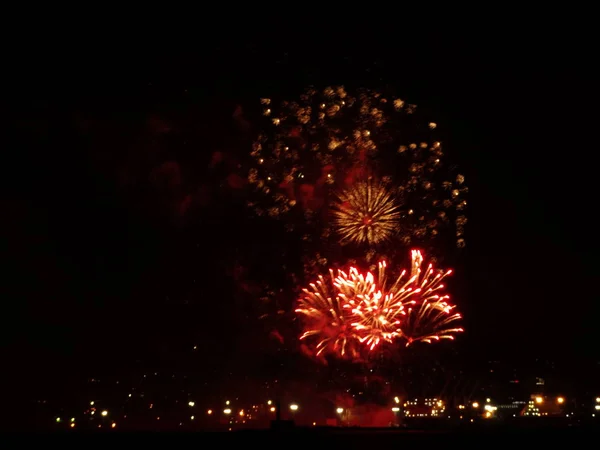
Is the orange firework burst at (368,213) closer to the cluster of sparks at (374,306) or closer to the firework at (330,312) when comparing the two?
the cluster of sparks at (374,306)

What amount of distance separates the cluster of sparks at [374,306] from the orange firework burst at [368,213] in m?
1.12

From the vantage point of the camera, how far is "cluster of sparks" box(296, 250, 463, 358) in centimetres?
2316

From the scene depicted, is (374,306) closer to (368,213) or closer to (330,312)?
(330,312)

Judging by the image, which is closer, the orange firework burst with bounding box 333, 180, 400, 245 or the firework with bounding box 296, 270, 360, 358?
the orange firework burst with bounding box 333, 180, 400, 245

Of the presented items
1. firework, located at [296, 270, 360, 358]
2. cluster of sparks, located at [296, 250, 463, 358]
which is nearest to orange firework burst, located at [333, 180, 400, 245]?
cluster of sparks, located at [296, 250, 463, 358]

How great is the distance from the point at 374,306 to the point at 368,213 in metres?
2.99

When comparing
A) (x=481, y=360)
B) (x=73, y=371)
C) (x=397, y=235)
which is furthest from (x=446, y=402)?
(x=73, y=371)

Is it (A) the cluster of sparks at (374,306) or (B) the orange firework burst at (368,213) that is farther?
(B) the orange firework burst at (368,213)

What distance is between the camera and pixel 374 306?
23.1 m

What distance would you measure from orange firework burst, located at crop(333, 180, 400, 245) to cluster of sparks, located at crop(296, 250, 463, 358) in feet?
3.67

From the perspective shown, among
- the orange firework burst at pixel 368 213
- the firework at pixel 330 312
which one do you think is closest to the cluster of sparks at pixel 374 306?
the firework at pixel 330 312

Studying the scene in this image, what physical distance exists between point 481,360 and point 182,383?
15.9 metres

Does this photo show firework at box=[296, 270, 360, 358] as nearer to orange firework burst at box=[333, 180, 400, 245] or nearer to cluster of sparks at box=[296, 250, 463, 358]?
A: cluster of sparks at box=[296, 250, 463, 358]

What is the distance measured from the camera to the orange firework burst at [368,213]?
923 inches
